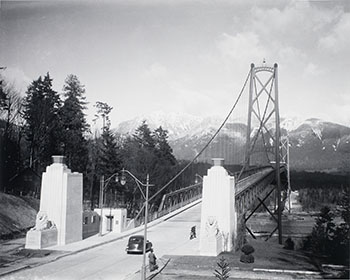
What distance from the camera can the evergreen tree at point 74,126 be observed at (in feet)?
54.0

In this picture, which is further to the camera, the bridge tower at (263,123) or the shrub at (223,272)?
the bridge tower at (263,123)

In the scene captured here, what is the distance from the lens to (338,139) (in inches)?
563

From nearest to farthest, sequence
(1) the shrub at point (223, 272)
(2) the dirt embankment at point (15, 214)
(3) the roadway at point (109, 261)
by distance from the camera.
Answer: (1) the shrub at point (223, 272) → (3) the roadway at point (109, 261) → (2) the dirt embankment at point (15, 214)

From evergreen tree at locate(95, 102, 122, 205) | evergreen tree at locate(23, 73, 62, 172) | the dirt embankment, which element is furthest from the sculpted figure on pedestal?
the dirt embankment

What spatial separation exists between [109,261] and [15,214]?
6.78 m

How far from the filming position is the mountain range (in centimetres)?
1458

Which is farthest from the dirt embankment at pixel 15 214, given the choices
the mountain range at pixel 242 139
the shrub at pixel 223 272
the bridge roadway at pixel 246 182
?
the shrub at pixel 223 272

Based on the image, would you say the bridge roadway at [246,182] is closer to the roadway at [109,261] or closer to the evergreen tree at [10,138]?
the roadway at [109,261]

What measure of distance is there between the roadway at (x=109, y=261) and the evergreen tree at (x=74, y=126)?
5059mm

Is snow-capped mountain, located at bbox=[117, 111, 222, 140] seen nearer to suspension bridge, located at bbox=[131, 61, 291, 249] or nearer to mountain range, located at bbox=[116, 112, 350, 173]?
mountain range, located at bbox=[116, 112, 350, 173]

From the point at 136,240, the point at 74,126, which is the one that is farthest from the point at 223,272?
the point at 74,126

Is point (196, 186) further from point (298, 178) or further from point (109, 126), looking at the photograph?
point (109, 126)

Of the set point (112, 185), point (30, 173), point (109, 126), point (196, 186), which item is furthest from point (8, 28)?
point (196, 186)

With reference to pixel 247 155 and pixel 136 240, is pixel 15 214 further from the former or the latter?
pixel 247 155
